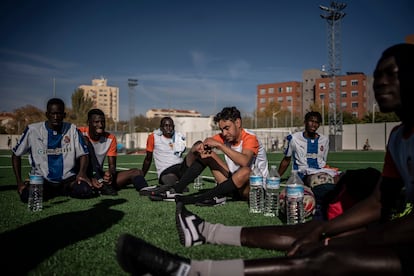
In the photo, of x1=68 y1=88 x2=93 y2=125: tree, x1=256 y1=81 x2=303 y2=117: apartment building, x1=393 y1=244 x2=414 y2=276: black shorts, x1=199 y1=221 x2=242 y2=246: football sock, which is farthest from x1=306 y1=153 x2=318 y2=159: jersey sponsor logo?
x1=256 y1=81 x2=303 y2=117: apartment building

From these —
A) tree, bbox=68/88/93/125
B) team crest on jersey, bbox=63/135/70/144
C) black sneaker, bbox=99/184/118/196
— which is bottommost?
black sneaker, bbox=99/184/118/196

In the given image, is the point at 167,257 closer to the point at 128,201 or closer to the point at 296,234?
the point at 296,234

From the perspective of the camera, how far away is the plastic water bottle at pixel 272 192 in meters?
4.98

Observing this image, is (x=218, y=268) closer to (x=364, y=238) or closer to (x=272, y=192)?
(x=364, y=238)

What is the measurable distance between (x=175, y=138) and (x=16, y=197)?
3.54 m

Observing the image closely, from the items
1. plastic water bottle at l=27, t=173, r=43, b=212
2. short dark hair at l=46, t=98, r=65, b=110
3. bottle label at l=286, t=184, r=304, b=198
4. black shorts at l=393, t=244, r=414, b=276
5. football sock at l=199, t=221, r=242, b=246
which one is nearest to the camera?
black shorts at l=393, t=244, r=414, b=276

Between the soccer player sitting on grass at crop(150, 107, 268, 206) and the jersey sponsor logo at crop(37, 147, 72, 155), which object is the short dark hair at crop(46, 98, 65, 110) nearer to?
the jersey sponsor logo at crop(37, 147, 72, 155)

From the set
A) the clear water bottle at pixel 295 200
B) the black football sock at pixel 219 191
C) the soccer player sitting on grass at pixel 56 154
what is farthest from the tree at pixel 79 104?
the clear water bottle at pixel 295 200

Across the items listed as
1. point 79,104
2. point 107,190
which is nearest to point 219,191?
point 107,190

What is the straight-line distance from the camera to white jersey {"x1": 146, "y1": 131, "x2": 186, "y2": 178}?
8270 mm

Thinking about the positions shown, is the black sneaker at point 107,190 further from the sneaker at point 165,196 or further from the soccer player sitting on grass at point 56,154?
the sneaker at point 165,196

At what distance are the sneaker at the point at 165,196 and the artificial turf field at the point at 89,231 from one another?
0.13 metres

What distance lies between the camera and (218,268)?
2162 mm

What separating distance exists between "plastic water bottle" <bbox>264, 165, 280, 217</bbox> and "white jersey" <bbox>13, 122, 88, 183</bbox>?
352cm
